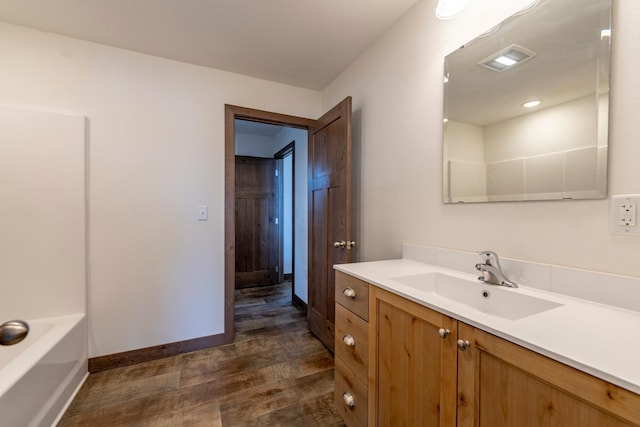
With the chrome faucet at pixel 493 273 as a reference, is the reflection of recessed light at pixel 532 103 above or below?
above

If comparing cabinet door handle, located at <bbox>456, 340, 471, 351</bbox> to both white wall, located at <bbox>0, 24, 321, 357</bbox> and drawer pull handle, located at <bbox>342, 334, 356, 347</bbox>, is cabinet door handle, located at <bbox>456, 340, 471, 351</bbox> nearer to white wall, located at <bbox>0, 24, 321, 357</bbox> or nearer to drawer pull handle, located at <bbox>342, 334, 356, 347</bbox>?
drawer pull handle, located at <bbox>342, 334, 356, 347</bbox>

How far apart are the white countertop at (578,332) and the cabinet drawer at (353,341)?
0.38 meters

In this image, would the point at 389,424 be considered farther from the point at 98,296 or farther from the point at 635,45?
the point at 98,296

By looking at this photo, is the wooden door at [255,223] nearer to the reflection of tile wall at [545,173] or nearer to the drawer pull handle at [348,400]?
the drawer pull handle at [348,400]

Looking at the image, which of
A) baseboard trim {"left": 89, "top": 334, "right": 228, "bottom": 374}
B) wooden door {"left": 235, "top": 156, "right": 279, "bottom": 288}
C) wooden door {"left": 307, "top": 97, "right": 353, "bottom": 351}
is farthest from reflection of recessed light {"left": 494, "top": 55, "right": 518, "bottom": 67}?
wooden door {"left": 235, "top": 156, "right": 279, "bottom": 288}

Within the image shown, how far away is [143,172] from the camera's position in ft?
6.79

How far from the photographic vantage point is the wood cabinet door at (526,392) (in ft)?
1.70

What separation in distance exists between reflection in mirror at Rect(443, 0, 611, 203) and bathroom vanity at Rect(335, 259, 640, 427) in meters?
0.44

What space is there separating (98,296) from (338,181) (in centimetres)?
199

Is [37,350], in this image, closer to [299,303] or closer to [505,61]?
[299,303]

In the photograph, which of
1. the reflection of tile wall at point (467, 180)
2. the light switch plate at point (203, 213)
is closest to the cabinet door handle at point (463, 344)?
the reflection of tile wall at point (467, 180)

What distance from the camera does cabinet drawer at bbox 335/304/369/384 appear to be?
4.05 feet

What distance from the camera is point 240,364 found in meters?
2.02

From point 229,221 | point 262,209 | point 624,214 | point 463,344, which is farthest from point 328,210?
point 262,209
